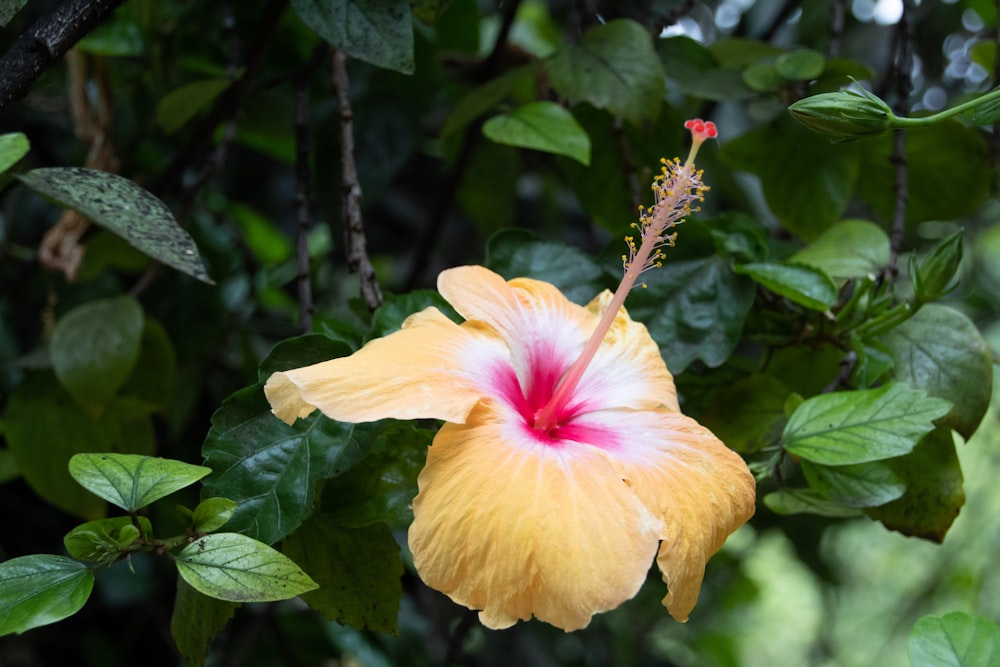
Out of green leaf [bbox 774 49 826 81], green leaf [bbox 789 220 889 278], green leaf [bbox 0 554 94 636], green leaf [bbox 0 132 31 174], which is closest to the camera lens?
green leaf [bbox 0 554 94 636]

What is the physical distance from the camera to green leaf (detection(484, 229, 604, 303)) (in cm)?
74

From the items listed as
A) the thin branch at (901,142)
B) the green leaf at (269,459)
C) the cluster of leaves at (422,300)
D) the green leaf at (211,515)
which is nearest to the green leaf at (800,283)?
the cluster of leaves at (422,300)

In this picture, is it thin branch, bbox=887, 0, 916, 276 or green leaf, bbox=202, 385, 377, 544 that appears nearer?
green leaf, bbox=202, 385, 377, 544

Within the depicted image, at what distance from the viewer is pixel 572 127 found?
32.0 inches

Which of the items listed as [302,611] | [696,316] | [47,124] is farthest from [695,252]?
[47,124]

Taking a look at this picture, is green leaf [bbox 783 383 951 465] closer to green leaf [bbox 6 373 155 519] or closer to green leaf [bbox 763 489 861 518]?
green leaf [bbox 763 489 861 518]

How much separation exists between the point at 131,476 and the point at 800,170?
A: 74 cm

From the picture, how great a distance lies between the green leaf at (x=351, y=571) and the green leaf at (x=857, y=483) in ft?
1.03

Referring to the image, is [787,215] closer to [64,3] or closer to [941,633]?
[941,633]

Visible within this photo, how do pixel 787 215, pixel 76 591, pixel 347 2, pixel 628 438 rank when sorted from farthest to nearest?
1. pixel 787 215
2. pixel 347 2
3. pixel 628 438
4. pixel 76 591

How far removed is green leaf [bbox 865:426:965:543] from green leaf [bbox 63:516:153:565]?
543mm

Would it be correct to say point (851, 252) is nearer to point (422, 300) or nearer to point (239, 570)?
point (422, 300)

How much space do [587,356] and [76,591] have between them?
1.09 ft

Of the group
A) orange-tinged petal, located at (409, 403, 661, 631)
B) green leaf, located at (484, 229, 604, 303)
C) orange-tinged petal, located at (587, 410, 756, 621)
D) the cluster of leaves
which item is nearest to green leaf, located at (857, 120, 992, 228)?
the cluster of leaves
